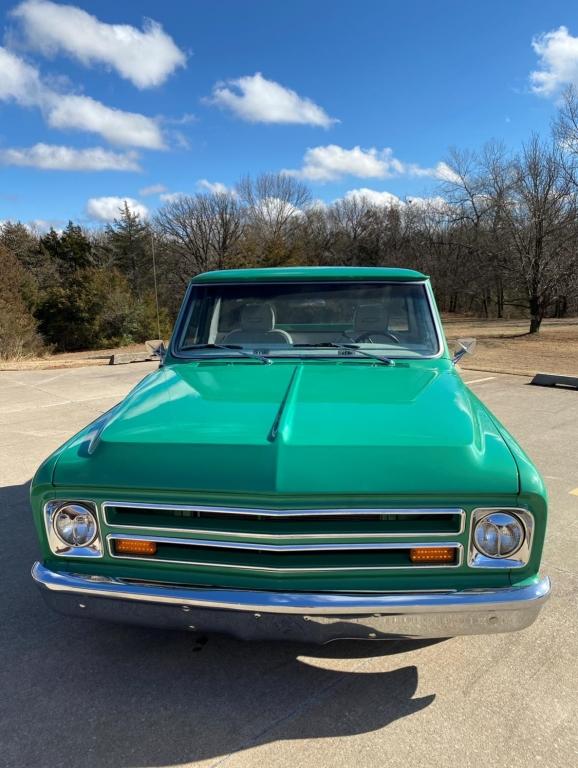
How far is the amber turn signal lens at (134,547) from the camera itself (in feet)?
6.68

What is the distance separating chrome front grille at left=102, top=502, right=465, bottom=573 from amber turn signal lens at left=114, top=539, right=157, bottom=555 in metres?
0.03

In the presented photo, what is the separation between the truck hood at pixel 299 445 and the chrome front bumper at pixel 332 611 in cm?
37

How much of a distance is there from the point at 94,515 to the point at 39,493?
9.0 inches

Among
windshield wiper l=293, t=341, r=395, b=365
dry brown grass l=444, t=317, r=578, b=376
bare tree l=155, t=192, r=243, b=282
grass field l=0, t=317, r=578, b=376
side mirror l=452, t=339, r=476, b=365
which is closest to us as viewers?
windshield wiper l=293, t=341, r=395, b=365

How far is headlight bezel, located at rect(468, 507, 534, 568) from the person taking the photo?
192 cm

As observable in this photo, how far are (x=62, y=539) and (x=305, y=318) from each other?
209cm

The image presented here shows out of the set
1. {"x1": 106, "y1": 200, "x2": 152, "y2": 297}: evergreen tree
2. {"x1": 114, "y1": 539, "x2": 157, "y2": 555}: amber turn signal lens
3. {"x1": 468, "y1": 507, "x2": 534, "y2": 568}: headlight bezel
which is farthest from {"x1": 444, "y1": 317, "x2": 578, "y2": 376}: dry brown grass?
→ {"x1": 106, "y1": 200, "x2": 152, "y2": 297}: evergreen tree

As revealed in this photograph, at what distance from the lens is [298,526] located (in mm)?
1928

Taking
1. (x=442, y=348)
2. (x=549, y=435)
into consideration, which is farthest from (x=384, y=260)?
(x=442, y=348)

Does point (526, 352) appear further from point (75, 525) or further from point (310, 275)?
point (75, 525)

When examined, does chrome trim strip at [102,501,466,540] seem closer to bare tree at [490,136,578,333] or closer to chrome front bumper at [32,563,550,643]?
chrome front bumper at [32,563,550,643]

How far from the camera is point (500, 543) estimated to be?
76.4 inches

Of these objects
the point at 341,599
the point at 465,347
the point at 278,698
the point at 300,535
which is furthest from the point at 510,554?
the point at 465,347

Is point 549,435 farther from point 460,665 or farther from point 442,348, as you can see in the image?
point 460,665
